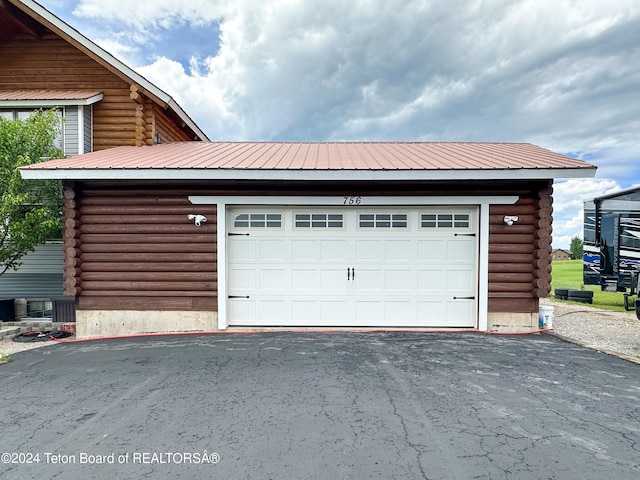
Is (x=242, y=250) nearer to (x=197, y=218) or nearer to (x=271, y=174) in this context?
(x=197, y=218)

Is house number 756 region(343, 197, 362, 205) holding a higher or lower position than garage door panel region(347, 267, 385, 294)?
higher

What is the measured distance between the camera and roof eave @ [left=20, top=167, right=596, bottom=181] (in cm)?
518

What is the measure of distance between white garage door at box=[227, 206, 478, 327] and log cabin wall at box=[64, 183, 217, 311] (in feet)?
1.72

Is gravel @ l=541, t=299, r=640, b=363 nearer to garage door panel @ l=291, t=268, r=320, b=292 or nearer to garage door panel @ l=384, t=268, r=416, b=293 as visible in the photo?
garage door panel @ l=384, t=268, r=416, b=293

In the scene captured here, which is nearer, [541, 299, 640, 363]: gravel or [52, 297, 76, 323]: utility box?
[541, 299, 640, 363]: gravel

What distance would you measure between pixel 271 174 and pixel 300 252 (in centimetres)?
150

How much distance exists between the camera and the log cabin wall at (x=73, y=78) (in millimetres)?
7969

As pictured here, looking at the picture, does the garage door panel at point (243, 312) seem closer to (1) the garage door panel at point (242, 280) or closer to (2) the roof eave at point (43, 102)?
(1) the garage door panel at point (242, 280)

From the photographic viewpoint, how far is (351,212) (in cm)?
582

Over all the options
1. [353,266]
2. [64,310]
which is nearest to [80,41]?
[64,310]

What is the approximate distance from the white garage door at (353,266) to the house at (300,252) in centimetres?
2

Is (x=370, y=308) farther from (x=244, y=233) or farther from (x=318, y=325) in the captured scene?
(x=244, y=233)

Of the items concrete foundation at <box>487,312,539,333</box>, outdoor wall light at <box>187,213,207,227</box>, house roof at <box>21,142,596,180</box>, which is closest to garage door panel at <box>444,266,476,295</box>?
concrete foundation at <box>487,312,539,333</box>

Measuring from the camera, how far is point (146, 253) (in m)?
5.82
